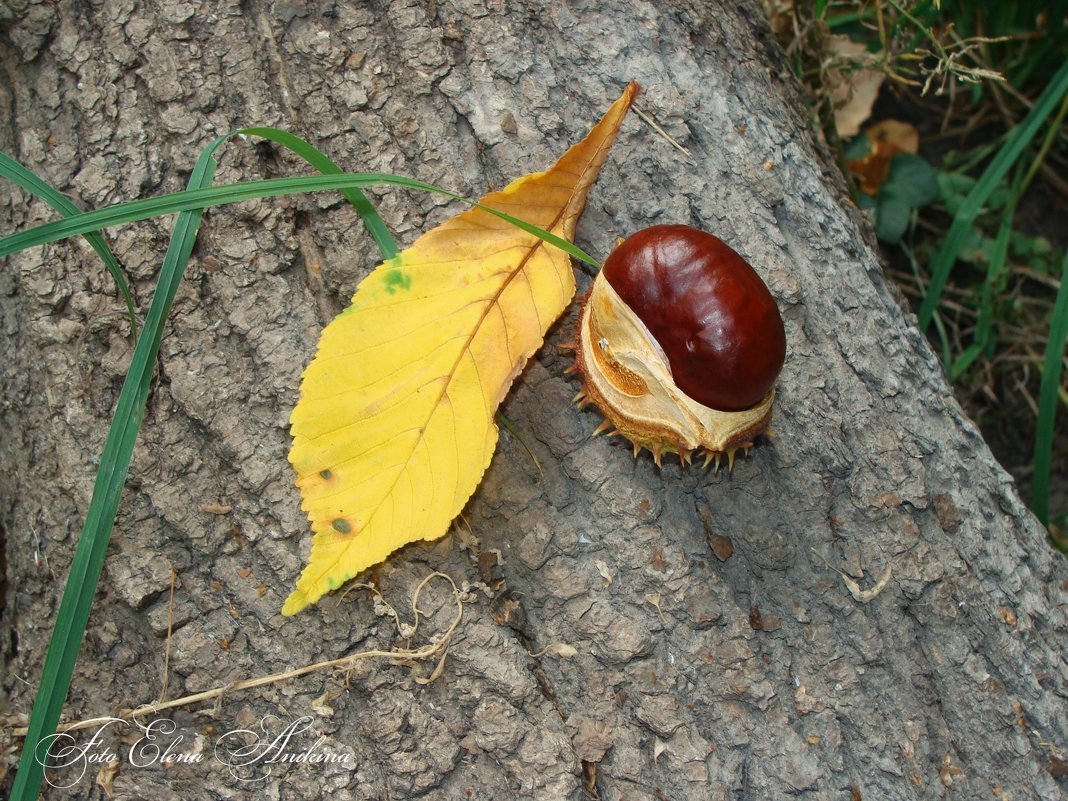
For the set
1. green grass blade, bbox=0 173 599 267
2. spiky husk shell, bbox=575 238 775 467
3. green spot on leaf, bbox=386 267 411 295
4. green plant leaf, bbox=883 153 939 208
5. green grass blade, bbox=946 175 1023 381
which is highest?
green grass blade, bbox=0 173 599 267

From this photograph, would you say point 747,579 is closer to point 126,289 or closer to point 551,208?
point 551,208

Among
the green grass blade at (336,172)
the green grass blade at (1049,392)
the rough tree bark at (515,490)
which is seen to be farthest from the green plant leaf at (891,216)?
the green grass blade at (336,172)

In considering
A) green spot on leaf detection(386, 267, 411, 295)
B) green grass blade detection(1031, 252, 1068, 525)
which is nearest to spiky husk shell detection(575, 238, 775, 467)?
green spot on leaf detection(386, 267, 411, 295)

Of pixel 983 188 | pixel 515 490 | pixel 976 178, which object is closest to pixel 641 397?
pixel 515 490

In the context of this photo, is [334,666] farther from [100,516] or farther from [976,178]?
[976,178]

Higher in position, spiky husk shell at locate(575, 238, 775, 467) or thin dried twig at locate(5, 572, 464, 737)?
spiky husk shell at locate(575, 238, 775, 467)

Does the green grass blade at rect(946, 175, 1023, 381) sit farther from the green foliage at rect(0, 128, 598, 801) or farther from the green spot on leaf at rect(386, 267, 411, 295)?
the green spot on leaf at rect(386, 267, 411, 295)
